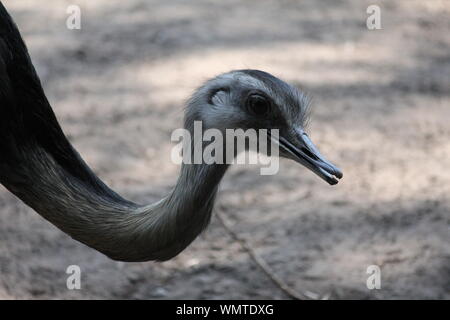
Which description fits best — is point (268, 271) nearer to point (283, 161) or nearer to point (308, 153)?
point (283, 161)

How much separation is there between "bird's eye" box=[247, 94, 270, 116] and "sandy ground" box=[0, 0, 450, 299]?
1.32 m

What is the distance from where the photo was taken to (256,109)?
2641mm

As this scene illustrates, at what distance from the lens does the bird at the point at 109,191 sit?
2.59 metres

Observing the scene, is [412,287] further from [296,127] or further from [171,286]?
[296,127]

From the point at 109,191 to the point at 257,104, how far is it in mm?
601

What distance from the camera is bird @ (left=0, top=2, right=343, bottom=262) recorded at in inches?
102

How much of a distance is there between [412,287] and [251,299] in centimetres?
73

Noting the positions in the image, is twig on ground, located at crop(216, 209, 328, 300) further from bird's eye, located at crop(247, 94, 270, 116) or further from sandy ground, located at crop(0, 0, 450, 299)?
bird's eye, located at crop(247, 94, 270, 116)

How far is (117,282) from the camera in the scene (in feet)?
12.4

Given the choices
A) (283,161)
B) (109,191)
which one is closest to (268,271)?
(283,161)
